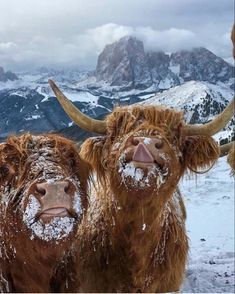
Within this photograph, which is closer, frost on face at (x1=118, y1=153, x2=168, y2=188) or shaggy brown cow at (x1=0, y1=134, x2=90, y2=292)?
shaggy brown cow at (x1=0, y1=134, x2=90, y2=292)

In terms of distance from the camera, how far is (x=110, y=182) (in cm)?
478

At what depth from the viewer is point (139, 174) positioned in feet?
13.8

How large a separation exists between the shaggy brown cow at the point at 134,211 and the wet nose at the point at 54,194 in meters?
0.91

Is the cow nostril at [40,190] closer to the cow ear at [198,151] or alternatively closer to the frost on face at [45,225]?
the frost on face at [45,225]

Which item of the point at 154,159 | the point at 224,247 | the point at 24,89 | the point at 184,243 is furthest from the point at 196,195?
the point at 24,89

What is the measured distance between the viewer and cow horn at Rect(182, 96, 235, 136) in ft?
15.6

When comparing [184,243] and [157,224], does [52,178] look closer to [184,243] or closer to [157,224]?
[157,224]

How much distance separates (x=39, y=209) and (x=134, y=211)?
1338 mm

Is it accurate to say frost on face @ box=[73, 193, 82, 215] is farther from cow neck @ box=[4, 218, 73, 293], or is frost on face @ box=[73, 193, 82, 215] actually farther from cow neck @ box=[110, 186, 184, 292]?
cow neck @ box=[110, 186, 184, 292]

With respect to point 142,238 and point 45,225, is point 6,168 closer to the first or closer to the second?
point 45,225

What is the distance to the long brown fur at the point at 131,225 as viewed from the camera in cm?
476

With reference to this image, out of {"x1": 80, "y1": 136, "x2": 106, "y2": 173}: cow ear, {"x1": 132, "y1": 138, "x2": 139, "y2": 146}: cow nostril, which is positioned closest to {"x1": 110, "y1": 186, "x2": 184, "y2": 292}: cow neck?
{"x1": 80, "y1": 136, "x2": 106, "y2": 173}: cow ear

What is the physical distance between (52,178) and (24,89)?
180457 millimetres

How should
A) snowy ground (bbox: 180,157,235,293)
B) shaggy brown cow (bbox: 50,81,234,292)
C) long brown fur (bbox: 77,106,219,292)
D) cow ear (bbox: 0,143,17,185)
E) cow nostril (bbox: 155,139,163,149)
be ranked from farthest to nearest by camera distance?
snowy ground (bbox: 180,157,235,293), long brown fur (bbox: 77,106,219,292), shaggy brown cow (bbox: 50,81,234,292), cow nostril (bbox: 155,139,163,149), cow ear (bbox: 0,143,17,185)
